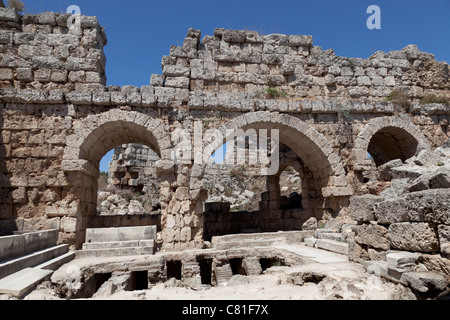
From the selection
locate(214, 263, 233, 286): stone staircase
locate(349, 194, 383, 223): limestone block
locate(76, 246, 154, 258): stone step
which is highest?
locate(349, 194, 383, 223): limestone block

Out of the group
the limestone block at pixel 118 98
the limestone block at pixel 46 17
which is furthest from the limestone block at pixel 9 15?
the limestone block at pixel 118 98

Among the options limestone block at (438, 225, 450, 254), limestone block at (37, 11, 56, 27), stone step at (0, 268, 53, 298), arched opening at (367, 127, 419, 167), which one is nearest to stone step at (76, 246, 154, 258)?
stone step at (0, 268, 53, 298)

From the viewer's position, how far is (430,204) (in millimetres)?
3428

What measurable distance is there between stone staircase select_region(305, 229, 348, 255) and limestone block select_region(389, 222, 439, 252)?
2.05 meters

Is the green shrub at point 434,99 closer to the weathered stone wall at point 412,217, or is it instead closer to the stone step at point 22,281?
the weathered stone wall at point 412,217

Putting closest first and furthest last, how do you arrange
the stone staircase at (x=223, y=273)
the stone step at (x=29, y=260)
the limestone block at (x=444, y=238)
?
the limestone block at (x=444, y=238)
the stone step at (x=29, y=260)
the stone staircase at (x=223, y=273)

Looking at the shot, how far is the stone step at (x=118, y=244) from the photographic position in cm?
714

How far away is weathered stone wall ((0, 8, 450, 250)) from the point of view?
7711 mm

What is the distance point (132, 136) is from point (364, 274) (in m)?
7.67

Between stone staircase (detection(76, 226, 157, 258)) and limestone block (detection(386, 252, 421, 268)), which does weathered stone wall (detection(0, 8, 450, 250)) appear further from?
limestone block (detection(386, 252, 421, 268))

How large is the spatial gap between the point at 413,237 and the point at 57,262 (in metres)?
5.98

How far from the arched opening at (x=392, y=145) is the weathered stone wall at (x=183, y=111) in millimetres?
84
